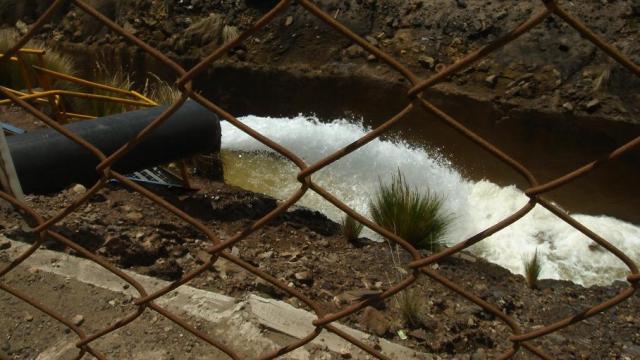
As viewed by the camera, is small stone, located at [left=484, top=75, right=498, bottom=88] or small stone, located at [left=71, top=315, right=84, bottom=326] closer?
small stone, located at [left=71, top=315, right=84, bottom=326]

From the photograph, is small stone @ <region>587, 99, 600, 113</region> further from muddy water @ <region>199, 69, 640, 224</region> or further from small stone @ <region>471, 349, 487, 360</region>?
small stone @ <region>471, 349, 487, 360</region>

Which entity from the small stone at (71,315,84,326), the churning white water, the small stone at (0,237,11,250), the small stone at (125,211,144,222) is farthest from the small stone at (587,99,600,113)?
the small stone at (71,315,84,326)

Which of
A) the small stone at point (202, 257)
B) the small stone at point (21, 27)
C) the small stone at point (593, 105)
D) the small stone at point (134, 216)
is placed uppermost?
the small stone at point (593, 105)

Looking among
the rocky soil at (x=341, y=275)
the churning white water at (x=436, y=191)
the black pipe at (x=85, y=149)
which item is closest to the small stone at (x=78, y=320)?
the rocky soil at (x=341, y=275)

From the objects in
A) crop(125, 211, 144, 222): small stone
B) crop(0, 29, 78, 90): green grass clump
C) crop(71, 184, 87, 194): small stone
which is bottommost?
crop(71, 184, 87, 194): small stone

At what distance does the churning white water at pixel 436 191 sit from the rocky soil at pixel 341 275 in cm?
82

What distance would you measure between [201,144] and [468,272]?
6.61 feet

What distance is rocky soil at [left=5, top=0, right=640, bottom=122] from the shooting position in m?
8.23

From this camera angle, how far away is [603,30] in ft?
27.9

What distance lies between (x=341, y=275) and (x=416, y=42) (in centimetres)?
614

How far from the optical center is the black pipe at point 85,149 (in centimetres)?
381

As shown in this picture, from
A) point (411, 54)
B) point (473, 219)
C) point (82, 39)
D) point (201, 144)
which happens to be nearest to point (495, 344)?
point (201, 144)

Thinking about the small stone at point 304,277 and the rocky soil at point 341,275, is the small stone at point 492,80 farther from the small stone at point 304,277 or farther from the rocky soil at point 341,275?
the small stone at point 304,277

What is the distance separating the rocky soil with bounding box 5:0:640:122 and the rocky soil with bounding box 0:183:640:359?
13.1ft
